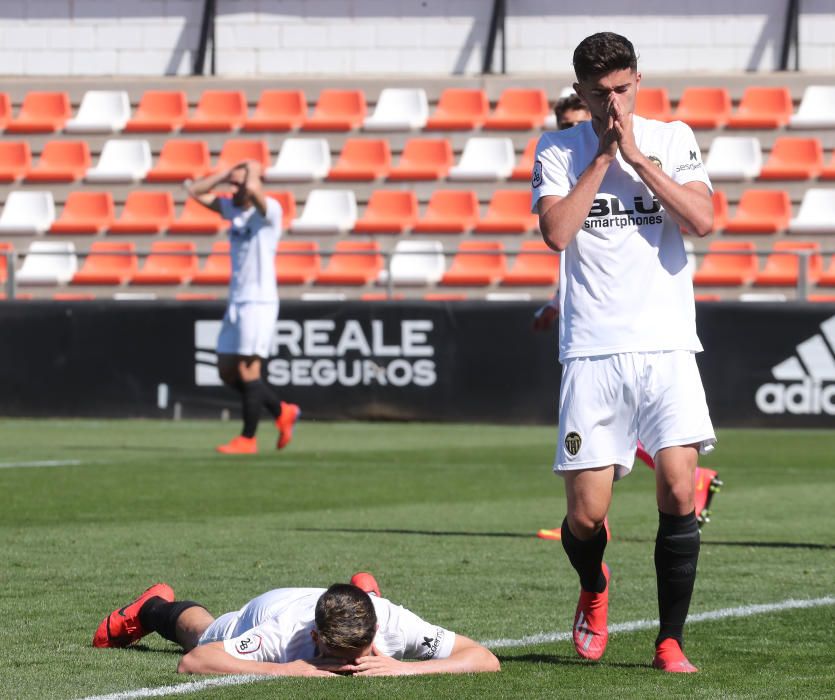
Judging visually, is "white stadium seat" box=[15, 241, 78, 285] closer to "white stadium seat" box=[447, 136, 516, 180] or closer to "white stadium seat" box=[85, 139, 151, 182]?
"white stadium seat" box=[85, 139, 151, 182]

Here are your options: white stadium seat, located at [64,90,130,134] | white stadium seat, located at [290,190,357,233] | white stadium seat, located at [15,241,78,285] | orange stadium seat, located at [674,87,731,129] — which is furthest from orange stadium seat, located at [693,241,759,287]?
white stadium seat, located at [64,90,130,134]

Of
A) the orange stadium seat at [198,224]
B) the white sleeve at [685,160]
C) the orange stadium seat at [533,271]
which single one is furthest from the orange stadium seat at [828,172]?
the white sleeve at [685,160]

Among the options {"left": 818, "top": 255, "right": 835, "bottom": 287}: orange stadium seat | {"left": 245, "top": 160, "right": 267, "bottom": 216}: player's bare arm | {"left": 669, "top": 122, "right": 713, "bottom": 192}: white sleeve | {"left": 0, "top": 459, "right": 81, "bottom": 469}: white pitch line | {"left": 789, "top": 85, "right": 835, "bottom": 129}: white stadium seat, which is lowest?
{"left": 0, "top": 459, "right": 81, "bottom": 469}: white pitch line

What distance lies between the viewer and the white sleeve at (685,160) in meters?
5.46

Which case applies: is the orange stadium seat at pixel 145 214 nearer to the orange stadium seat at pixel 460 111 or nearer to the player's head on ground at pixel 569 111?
the orange stadium seat at pixel 460 111

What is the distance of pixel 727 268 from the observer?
810 inches

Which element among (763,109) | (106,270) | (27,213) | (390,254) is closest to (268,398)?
(390,254)

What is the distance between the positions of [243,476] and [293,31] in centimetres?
1308

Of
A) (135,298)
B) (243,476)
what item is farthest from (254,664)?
(135,298)

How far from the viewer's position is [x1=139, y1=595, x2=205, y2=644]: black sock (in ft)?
19.1

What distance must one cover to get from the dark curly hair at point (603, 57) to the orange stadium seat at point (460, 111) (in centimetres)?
1815

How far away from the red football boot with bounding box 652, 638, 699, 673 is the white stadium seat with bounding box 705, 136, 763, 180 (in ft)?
57.2

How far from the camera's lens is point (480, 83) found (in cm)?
2403

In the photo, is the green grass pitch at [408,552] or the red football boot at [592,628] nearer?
the green grass pitch at [408,552]
